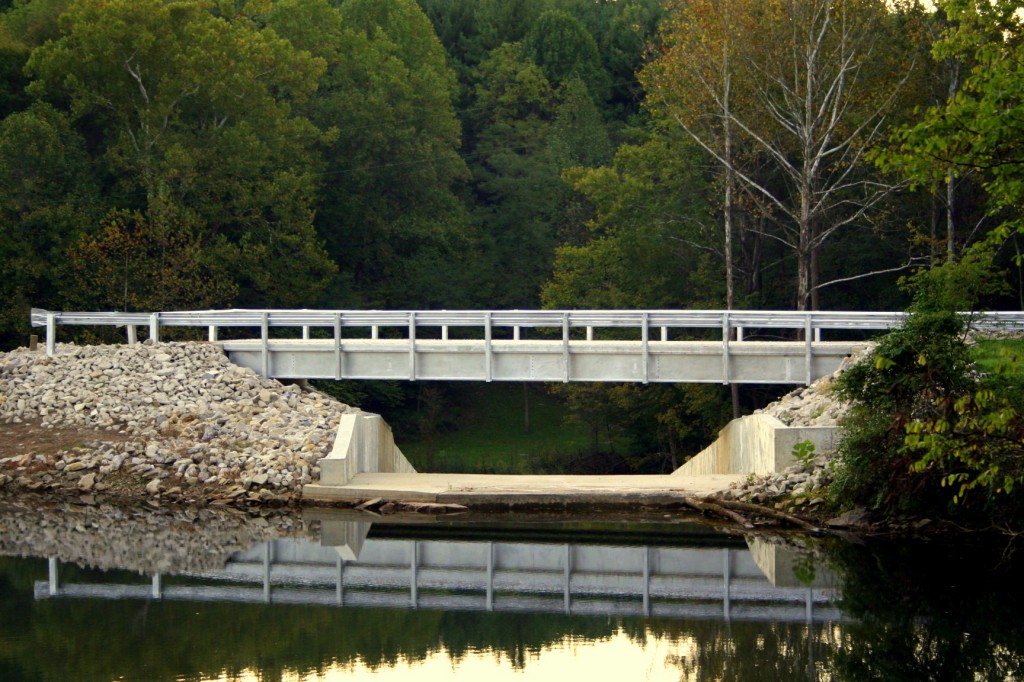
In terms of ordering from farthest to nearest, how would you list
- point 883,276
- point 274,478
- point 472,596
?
point 883,276, point 274,478, point 472,596

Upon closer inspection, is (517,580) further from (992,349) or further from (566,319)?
(992,349)

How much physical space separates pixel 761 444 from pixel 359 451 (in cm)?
776

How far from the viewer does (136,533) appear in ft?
81.1

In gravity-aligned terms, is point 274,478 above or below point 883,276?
below

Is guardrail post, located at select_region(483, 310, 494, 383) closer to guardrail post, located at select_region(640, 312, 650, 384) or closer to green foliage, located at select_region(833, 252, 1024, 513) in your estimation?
guardrail post, located at select_region(640, 312, 650, 384)

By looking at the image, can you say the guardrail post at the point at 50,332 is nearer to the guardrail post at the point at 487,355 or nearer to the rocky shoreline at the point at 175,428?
the rocky shoreline at the point at 175,428

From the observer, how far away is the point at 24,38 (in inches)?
2079

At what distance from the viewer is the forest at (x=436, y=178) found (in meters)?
41.8

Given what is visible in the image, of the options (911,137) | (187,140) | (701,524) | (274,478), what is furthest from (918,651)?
(187,140)

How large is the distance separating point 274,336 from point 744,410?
15.9 meters

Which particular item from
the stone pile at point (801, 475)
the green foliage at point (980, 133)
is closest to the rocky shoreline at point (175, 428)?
the stone pile at point (801, 475)

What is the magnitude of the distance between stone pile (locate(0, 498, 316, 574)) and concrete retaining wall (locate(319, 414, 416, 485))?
1619mm

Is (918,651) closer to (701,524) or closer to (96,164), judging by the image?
(701,524)

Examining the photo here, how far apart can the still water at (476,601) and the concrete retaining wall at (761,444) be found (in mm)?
2398
